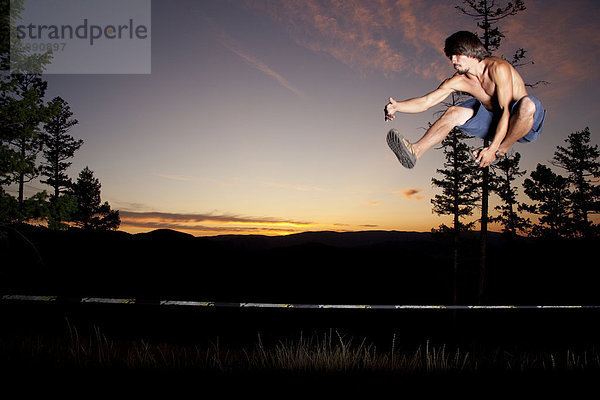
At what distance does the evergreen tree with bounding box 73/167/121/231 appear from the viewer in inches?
1559

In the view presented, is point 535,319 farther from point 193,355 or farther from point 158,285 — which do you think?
point 158,285

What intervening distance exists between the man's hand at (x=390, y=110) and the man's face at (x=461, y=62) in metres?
0.45

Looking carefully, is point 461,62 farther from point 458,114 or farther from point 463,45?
point 458,114

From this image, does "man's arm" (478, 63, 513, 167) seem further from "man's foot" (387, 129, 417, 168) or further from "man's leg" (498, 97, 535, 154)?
"man's foot" (387, 129, 417, 168)

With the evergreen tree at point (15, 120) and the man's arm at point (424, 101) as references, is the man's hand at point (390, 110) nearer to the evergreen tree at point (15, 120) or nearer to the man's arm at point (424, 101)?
the man's arm at point (424, 101)

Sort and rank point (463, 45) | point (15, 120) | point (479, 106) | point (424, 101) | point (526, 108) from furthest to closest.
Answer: point (15, 120)
point (479, 106)
point (424, 101)
point (526, 108)
point (463, 45)

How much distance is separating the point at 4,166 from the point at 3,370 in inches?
326

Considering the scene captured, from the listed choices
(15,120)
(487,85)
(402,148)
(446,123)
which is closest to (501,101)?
(487,85)

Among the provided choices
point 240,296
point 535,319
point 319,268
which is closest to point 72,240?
point 240,296

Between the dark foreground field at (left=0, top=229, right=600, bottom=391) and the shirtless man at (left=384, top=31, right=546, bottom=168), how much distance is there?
78.1 inches

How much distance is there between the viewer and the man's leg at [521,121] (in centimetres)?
239

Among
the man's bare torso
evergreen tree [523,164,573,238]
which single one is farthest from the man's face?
evergreen tree [523,164,573,238]

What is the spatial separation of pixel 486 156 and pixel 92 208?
150 ft

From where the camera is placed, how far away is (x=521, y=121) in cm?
244
